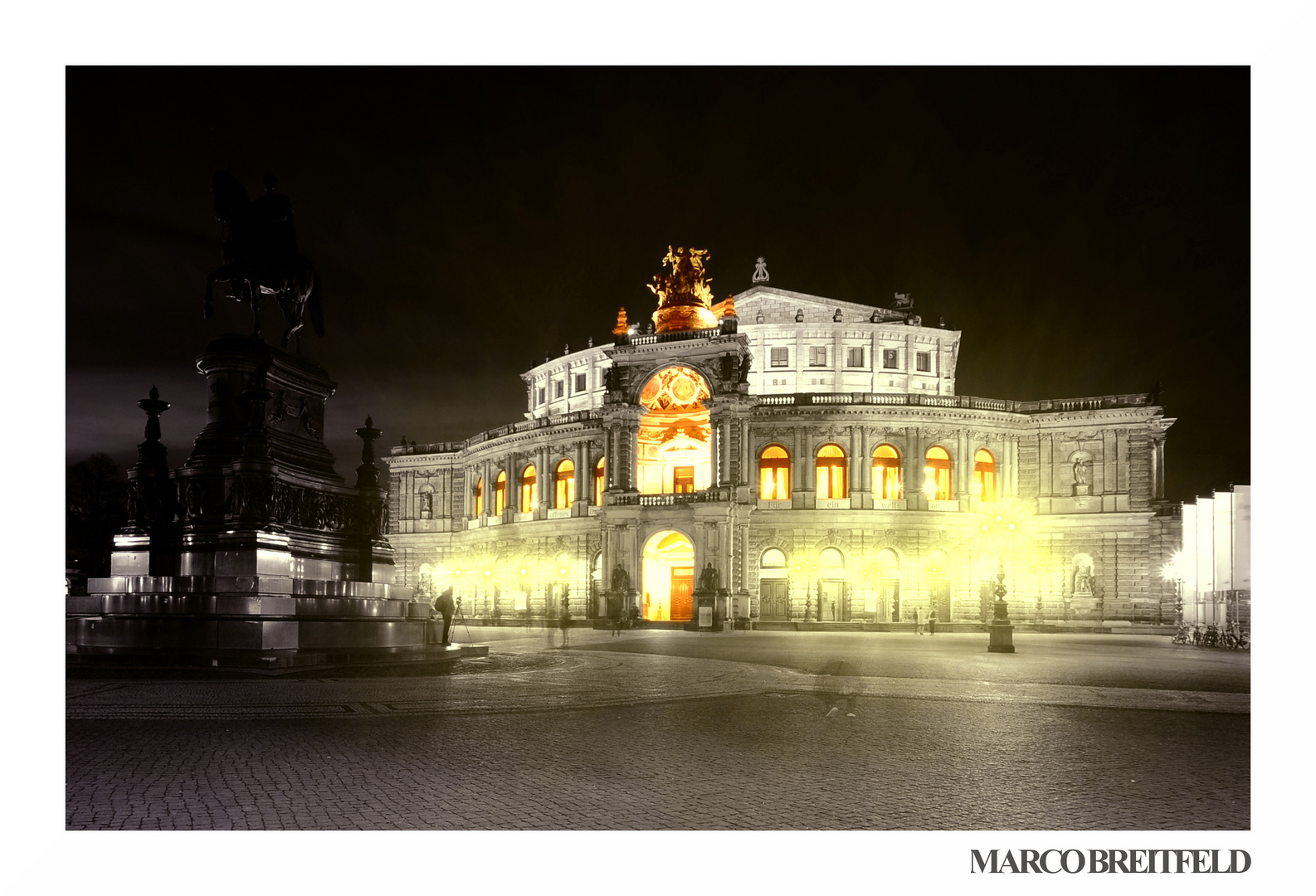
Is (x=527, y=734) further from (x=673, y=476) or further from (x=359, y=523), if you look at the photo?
(x=673, y=476)

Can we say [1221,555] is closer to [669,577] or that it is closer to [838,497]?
[838,497]

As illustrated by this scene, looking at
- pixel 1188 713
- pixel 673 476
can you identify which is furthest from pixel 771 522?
pixel 1188 713

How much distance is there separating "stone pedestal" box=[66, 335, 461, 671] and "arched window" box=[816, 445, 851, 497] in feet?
136

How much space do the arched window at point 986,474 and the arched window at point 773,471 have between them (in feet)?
33.6

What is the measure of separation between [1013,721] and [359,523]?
1013cm

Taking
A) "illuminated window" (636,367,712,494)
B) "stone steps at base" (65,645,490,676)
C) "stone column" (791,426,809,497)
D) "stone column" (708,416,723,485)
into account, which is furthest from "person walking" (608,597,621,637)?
"stone steps at base" (65,645,490,676)

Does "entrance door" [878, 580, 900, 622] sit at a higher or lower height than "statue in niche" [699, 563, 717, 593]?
lower

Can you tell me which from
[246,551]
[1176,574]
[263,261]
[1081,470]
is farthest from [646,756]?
[1081,470]

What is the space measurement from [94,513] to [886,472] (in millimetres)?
42738

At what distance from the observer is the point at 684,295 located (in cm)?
5903

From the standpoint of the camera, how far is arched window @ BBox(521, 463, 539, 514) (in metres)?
64.3

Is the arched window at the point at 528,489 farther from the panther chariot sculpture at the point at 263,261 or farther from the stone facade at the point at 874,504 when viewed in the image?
the panther chariot sculpture at the point at 263,261
